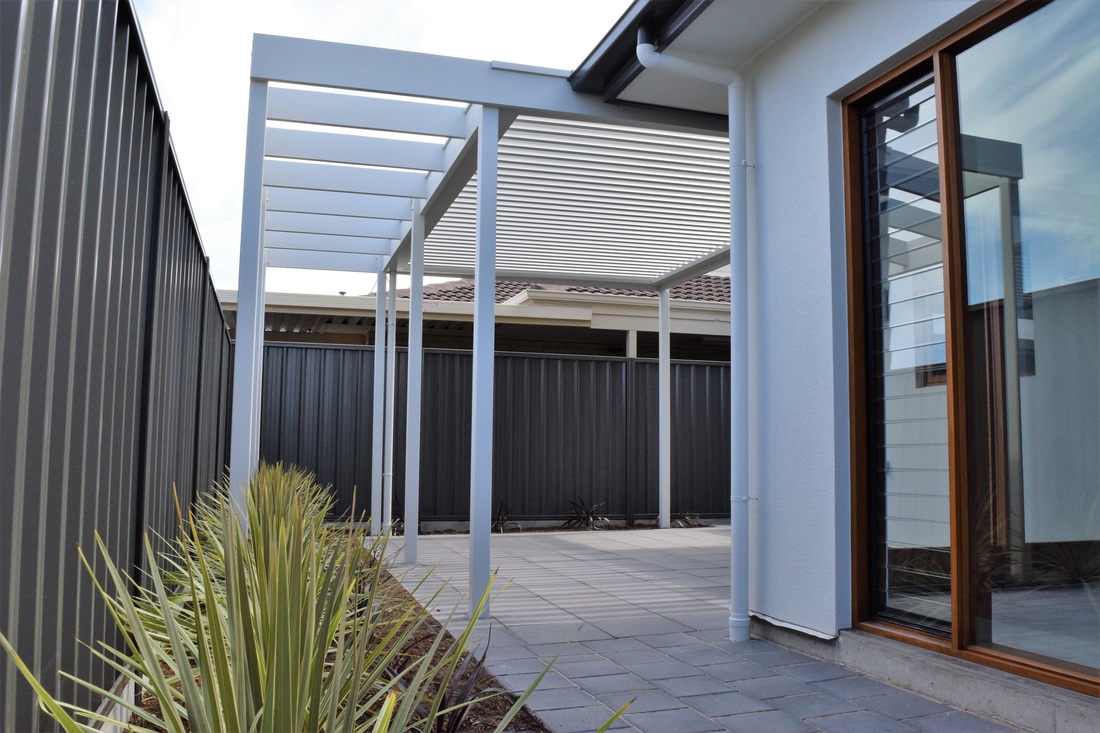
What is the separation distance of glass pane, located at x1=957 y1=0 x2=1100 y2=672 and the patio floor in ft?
1.57

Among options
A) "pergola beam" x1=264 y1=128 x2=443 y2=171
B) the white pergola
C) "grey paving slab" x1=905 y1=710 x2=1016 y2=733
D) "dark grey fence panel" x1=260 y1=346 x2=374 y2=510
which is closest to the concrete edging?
"grey paving slab" x1=905 y1=710 x2=1016 y2=733

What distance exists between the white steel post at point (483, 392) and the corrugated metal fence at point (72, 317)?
195 centimetres

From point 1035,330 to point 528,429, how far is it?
7560 mm

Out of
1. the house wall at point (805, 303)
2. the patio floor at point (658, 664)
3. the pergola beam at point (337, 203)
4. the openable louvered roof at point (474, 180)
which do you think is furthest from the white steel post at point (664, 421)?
the house wall at point (805, 303)

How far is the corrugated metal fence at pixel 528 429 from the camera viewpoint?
387 inches

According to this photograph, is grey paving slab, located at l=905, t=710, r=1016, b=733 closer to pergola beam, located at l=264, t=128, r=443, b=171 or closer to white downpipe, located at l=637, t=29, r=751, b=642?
white downpipe, located at l=637, t=29, r=751, b=642

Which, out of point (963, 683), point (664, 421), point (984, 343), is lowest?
point (963, 683)

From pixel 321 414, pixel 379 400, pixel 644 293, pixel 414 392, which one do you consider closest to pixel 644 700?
pixel 414 392

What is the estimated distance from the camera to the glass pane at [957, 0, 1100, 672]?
275cm

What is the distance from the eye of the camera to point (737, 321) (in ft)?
14.8

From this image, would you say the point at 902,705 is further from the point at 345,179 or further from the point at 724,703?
the point at 345,179

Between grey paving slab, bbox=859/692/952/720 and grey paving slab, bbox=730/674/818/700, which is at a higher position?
grey paving slab, bbox=859/692/952/720

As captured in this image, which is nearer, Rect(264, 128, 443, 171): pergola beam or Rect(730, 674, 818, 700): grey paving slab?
Rect(730, 674, 818, 700): grey paving slab

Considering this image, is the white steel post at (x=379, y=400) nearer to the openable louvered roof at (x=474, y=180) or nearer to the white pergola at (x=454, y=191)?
the white pergola at (x=454, y=191)
